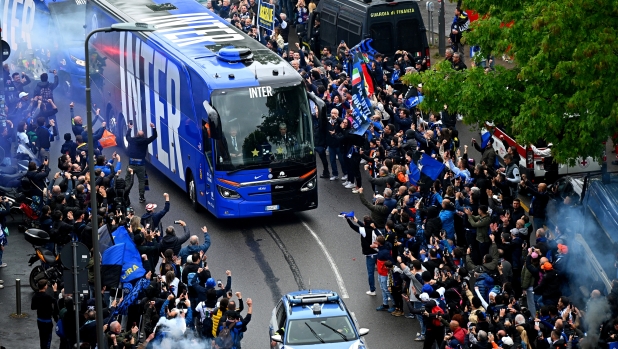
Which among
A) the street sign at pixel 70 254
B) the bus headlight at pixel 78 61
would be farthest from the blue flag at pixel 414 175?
the bus headlight at pixel 78 61

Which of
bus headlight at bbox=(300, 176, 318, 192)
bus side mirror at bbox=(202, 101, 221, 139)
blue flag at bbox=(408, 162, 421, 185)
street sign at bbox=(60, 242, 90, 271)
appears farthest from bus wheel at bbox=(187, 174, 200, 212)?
street sign at bbox=(60, 242, 90, 271)

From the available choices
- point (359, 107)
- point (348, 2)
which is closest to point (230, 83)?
point (359, 107)

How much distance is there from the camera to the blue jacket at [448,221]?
22359mm

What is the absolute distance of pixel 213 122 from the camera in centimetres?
2486

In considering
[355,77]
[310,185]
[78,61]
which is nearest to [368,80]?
[355,77]

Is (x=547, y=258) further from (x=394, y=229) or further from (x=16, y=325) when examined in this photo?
(x=16, y=325)

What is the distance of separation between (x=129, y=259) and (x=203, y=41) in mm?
8024

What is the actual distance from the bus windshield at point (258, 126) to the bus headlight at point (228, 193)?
17.5 inches

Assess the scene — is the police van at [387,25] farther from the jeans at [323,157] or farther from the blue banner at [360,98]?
the jeans at [323,157]

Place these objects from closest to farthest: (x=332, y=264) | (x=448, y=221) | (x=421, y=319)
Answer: (x=421, y=319), (x=448, y=221), (x=332, y=264)

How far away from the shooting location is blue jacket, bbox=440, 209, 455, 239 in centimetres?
2236

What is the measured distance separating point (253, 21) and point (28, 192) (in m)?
14.5

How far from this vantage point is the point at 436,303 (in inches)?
759

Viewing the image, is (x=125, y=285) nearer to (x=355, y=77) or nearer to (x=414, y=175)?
(x=414, y=175)
